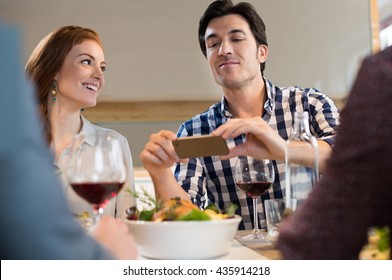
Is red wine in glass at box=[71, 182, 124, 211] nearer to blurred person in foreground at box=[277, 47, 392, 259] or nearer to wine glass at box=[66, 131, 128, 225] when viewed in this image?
wine glass at box=[66, 131, 128, 225]

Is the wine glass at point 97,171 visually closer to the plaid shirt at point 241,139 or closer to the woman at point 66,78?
the plaid shirt at point 241,139

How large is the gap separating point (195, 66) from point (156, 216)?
203 cm

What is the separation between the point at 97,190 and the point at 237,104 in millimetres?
1219

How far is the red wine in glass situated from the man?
0.78 m

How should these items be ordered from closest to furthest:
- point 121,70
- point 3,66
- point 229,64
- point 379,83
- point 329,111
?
1. point 3,66
2. point 379,83
3. point 329,111
4. point 229,64
5. point 121,70

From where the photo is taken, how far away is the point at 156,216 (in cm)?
84

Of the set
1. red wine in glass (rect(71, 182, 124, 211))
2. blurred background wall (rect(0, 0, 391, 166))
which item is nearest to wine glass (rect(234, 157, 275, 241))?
red wine in glass (rect(71, 182, 124, 211))

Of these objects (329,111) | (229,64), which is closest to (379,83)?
(329,111)

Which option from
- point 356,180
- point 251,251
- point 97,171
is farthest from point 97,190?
point 356,180

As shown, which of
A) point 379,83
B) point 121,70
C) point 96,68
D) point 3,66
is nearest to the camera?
point 3,66

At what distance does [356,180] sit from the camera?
509 millimetres

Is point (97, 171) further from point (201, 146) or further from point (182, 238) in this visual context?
point (201, 146)

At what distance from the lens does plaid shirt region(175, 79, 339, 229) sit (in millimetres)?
1680

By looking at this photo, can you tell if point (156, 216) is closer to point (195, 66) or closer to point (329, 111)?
point (329, 111)
